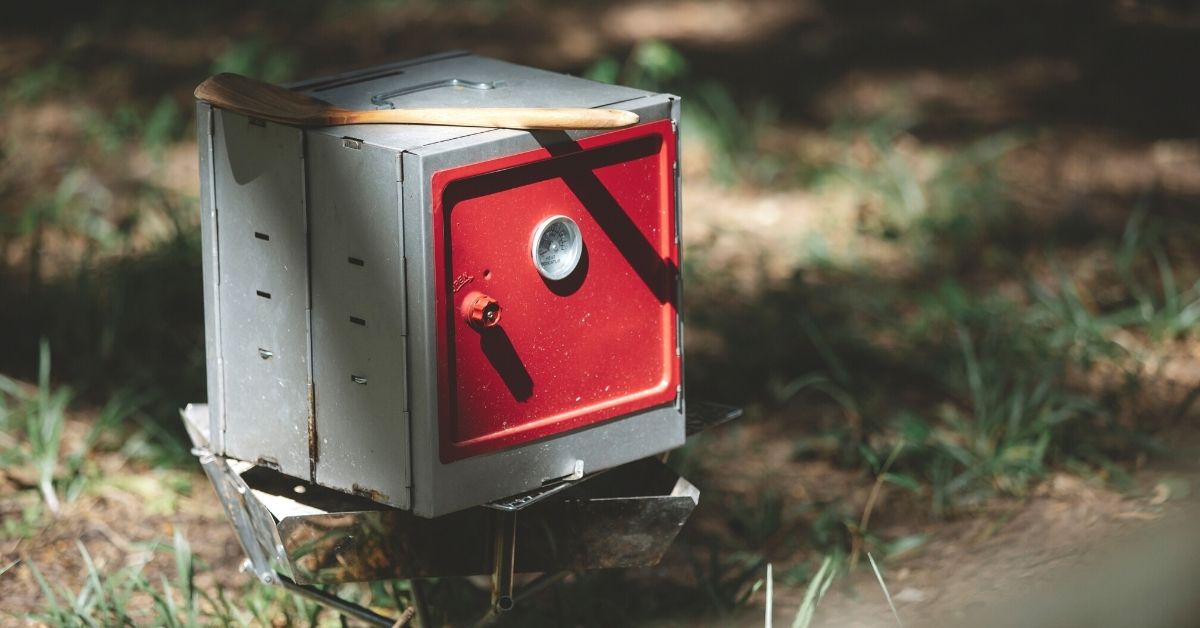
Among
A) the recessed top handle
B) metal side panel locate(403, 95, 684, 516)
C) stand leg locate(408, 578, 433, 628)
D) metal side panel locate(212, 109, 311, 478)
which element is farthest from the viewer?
stand leg locate(408, 578, 433, 628)

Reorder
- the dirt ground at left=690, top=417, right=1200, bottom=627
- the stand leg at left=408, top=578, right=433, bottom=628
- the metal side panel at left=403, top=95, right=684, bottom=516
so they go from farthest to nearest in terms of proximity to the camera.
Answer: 1. the dirt ground at left=690, top=417, right=1200, bottom=627
2. the stand leg at left=408, top=578, right=433, bottom=628
3. the metal side panel at left=403, top=95, right=684, bottom=516

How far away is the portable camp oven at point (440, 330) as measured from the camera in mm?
1948

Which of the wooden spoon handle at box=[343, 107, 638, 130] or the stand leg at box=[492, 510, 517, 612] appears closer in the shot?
the wooden spoon handle at box=[343, 107, 638, 130]

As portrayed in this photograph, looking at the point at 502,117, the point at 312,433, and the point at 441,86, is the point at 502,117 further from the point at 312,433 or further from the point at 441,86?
the point at 312,433

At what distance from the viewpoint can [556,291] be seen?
2082 millimetres

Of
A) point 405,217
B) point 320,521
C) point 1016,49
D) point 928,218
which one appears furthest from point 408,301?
point 1016,49

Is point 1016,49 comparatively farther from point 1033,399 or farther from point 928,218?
point 1033,399

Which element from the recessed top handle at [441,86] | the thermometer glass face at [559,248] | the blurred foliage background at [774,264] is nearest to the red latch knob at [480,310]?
the thermometer glass face at [559,248]

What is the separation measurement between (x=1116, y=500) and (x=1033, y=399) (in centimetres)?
33

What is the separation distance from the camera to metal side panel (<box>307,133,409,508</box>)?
1.93 meters

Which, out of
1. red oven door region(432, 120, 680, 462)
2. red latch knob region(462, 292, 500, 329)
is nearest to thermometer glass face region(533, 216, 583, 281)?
red oven door region(432, 120, 680, 462)

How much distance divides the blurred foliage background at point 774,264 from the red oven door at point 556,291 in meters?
0.69

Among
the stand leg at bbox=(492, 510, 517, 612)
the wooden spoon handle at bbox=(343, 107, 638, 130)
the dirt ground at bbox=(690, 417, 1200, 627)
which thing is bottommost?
the dirt ground at bbox=(690, 417, 1200, 627)

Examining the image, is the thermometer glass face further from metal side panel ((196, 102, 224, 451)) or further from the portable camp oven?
metal side panel ((196, 102, 224, 451))
